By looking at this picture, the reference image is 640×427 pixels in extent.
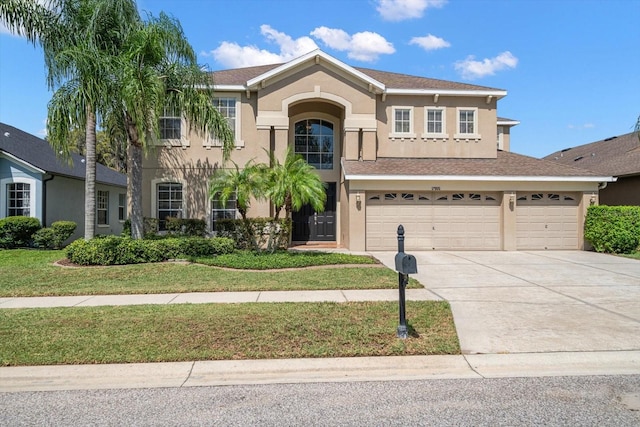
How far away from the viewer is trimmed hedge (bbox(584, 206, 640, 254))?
51.0 ft

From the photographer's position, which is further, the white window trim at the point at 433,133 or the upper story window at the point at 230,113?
the white window trim at the point at 433,133

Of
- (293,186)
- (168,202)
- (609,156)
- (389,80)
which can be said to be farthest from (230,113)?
(609,156)

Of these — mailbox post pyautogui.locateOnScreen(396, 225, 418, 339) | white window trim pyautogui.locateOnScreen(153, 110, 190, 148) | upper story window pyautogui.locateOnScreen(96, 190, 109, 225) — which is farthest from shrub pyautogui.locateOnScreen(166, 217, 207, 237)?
mailbox post pyautogui.locateOnScreen(396, 225, 418, 339)

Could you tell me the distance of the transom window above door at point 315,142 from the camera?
19.1m

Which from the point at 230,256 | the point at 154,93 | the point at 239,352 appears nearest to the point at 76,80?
the point at 154,93

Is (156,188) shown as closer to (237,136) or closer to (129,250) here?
(237,136)

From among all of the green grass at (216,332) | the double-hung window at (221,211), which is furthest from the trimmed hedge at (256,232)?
the green grass at (216,332)

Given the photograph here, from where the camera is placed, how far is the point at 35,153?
63.7 feet

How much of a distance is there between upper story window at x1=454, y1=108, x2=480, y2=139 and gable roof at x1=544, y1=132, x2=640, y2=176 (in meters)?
7.53

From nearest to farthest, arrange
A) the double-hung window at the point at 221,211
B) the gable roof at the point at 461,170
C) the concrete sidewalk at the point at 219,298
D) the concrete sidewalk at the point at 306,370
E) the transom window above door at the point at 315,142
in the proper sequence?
the concrete sidewalk at the point at 306,370
the concrete sidewalk at the point at 219,298
the gable roof at the point at 461,170
the double-hung window at the point at 221,211
the transom window above door at the point at 315,142

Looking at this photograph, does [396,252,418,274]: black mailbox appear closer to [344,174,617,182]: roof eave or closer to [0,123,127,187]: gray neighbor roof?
[344,174,617,182]: roof eave

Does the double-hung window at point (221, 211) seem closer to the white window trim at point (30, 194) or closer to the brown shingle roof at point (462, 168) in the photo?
the brown shingle roof at point (462, 168)

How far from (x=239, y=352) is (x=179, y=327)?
138 cm

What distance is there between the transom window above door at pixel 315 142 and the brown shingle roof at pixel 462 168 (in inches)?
76.1
